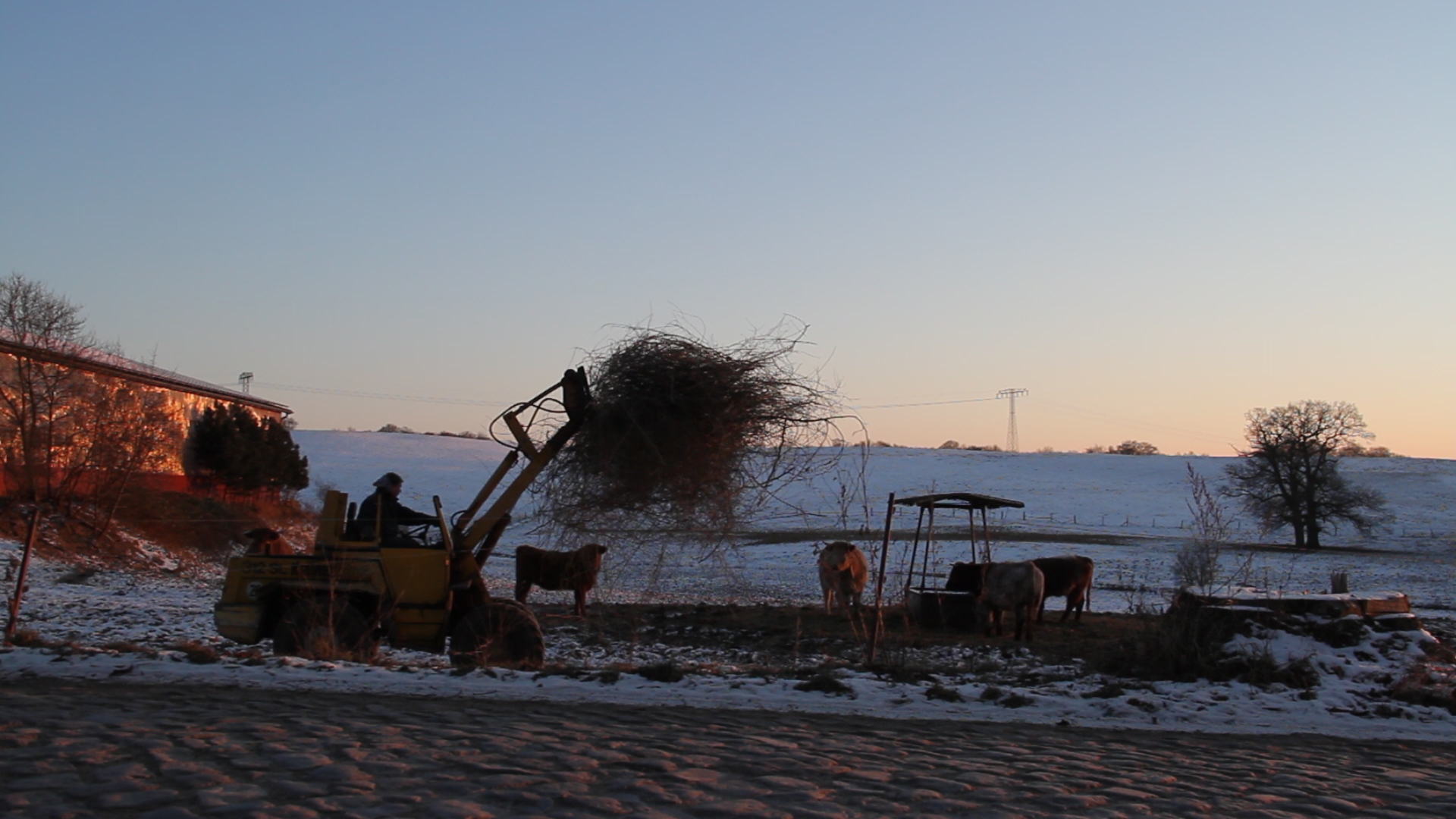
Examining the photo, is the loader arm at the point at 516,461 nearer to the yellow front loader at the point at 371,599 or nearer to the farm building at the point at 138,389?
the yellow front loader at the point at 371,599

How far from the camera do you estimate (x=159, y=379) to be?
41500 mm

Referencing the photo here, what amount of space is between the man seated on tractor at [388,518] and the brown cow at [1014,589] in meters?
8.93

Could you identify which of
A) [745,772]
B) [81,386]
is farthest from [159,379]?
[745,772]

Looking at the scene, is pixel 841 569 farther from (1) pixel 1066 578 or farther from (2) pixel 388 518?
(2) pixel 388 518

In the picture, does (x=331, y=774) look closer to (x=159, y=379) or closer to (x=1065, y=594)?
(x=1065, y=594)

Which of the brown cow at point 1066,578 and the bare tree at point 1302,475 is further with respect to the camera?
the bare tree at point 1302,475

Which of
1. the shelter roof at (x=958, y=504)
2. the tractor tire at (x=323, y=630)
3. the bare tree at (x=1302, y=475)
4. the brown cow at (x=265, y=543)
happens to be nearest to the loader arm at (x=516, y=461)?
the tractor tire at (x=323, y=630)

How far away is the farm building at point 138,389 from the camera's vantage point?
30.4 m

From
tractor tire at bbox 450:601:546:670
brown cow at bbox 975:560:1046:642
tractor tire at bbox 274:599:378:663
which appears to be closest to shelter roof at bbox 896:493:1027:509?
brown cow at bbox 975:560:1046:642

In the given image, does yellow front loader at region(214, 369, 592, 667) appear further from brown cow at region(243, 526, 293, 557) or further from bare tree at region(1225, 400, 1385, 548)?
bare tree at region(1225, 400, 1385, 548)

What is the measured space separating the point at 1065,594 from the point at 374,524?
1252 centimetres

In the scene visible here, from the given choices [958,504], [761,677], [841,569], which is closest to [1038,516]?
[958,504]

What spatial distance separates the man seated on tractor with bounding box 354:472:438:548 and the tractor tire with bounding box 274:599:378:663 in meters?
0.74

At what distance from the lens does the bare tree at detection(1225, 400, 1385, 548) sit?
1923 inches
